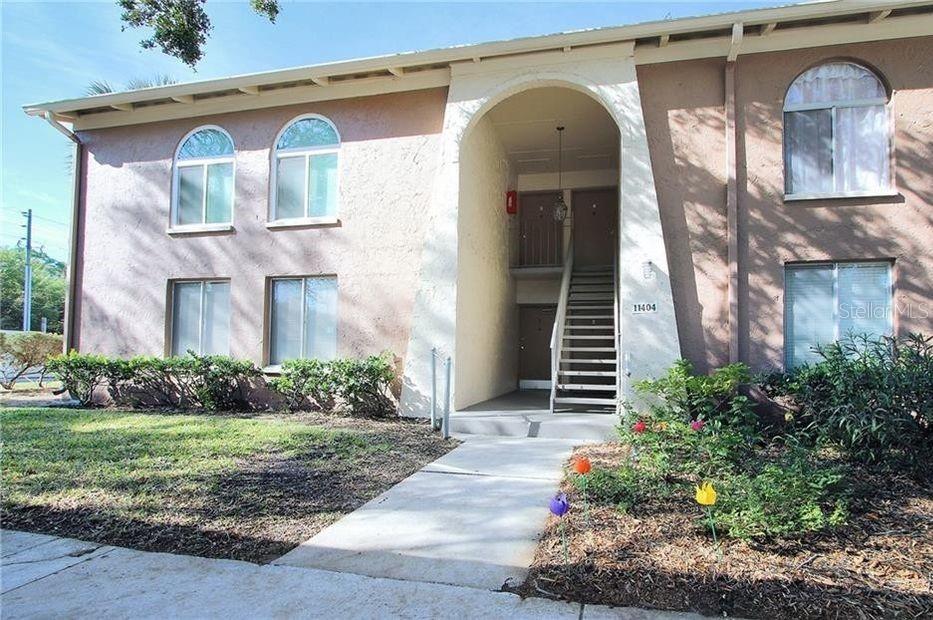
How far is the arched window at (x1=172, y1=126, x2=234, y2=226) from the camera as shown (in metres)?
10.0

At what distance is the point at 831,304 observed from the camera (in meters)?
7.40

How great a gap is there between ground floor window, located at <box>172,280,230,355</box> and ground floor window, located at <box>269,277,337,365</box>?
1.04m

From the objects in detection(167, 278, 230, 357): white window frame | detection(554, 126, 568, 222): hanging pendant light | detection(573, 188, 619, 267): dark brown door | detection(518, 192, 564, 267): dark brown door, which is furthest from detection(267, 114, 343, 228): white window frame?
detection(573, 188, 619, 267): dark brown door

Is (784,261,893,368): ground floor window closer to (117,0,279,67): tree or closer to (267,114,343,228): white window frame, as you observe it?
(267,114,343,228): white window frame

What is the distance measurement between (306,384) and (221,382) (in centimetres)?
172

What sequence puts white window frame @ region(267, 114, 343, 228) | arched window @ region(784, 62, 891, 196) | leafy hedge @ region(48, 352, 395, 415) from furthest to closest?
white window frame @ region(267, 114, 343, 228) → leafy hedge @ region(48, 352, 395, 415) → arched window @ region(784, 62, 891, 196)

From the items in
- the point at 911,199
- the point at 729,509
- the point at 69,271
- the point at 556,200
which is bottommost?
the point at 729,509

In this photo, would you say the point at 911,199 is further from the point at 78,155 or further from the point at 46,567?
the point at 78,155

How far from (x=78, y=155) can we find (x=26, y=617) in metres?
11.1

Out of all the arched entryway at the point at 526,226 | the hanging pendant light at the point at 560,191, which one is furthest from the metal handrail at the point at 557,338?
the hanging pendant light at the point at 560,191

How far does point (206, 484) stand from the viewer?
15.7 ft

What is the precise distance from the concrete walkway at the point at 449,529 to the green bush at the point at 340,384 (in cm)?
287

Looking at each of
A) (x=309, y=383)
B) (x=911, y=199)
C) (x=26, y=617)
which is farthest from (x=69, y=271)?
(x=911, y=199)

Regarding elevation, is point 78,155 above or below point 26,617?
above
